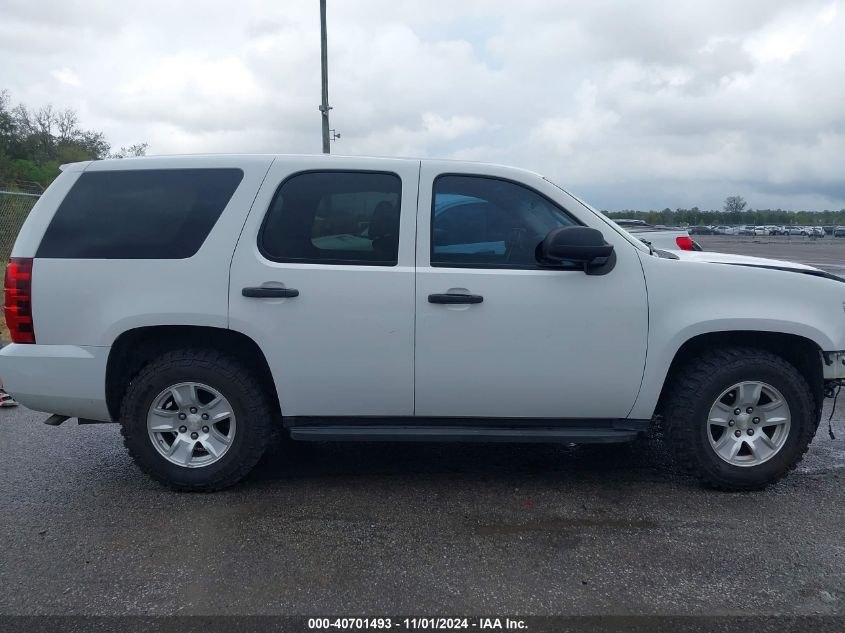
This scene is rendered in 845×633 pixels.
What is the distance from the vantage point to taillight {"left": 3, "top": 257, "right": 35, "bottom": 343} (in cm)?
412

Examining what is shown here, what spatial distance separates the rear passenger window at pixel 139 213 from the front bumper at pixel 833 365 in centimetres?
362

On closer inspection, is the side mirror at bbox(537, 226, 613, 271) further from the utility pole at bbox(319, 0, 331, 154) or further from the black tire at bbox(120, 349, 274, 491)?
the utility pole at bbox(319, 0, 331, 154)

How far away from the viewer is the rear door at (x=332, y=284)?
4066 millimetres

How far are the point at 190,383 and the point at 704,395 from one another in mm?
2968

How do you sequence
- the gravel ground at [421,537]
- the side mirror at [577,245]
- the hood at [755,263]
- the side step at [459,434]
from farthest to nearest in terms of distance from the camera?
the hood at [755,263] < the side step at [459,434] < the side mirror at [577,245] < the gravel ground at [421,537]

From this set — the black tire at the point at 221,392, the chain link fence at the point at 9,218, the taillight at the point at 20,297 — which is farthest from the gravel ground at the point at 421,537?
the chain link fence at the point at 9,218

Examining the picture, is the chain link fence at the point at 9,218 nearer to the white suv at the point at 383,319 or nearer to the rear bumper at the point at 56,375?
the rear bumper at the point at 56,375

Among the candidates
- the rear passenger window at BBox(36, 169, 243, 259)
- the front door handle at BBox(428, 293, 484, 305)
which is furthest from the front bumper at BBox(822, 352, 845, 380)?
the rear passenger window at BBox(36, 169, 243, 259)

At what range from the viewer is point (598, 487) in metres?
4.43

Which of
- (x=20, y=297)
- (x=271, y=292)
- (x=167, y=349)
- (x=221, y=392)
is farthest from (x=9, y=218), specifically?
(x=271, y=292)

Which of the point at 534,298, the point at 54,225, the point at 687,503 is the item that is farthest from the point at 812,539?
the point at 54,225

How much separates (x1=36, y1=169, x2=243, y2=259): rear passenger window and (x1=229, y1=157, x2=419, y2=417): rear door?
0.92 feet

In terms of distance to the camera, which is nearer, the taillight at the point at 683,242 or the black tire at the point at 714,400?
the black tire at the point at 714,400

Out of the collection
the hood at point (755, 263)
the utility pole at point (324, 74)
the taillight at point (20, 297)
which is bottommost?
the taillight at point (20, 297)
